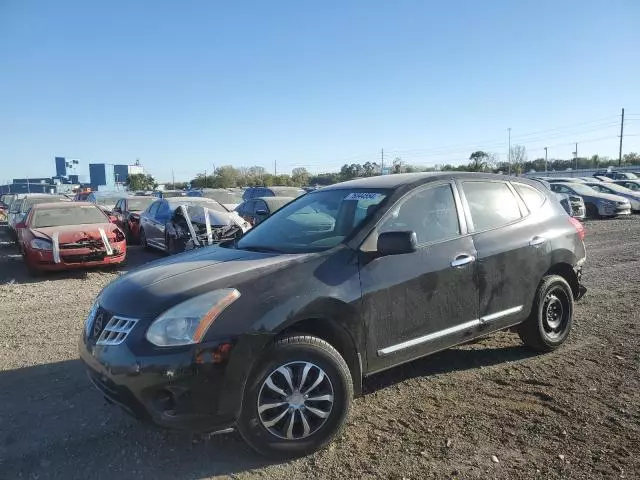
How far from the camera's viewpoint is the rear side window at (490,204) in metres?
4.32

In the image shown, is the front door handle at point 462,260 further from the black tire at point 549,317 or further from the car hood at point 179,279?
the car hood at point 179,279

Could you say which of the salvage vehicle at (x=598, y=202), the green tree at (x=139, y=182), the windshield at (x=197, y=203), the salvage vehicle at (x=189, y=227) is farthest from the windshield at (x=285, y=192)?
the green tree at (x=139, y=182)

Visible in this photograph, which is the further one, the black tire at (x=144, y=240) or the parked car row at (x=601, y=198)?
the parked car row at (x=601, y=198)

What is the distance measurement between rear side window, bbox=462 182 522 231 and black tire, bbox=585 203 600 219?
715 inches

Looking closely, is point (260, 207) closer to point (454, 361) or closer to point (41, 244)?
point (41, 244)

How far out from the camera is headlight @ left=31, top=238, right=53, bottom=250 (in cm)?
879

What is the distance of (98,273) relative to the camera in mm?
9391

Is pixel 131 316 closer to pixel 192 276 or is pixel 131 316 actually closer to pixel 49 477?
pixel 192 276

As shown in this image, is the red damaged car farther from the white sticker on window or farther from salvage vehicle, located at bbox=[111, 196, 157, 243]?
the white sticker on window

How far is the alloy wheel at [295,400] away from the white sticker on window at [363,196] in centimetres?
151

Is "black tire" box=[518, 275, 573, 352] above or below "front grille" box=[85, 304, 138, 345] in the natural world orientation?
below

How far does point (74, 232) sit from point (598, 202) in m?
19.4

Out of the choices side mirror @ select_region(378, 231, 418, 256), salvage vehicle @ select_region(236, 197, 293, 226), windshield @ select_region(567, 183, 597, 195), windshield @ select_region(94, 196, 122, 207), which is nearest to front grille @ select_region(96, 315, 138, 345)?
side mirror @ select_region(378, 231, 418, 256)

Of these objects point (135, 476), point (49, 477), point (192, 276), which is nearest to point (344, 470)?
point (135, 476)
